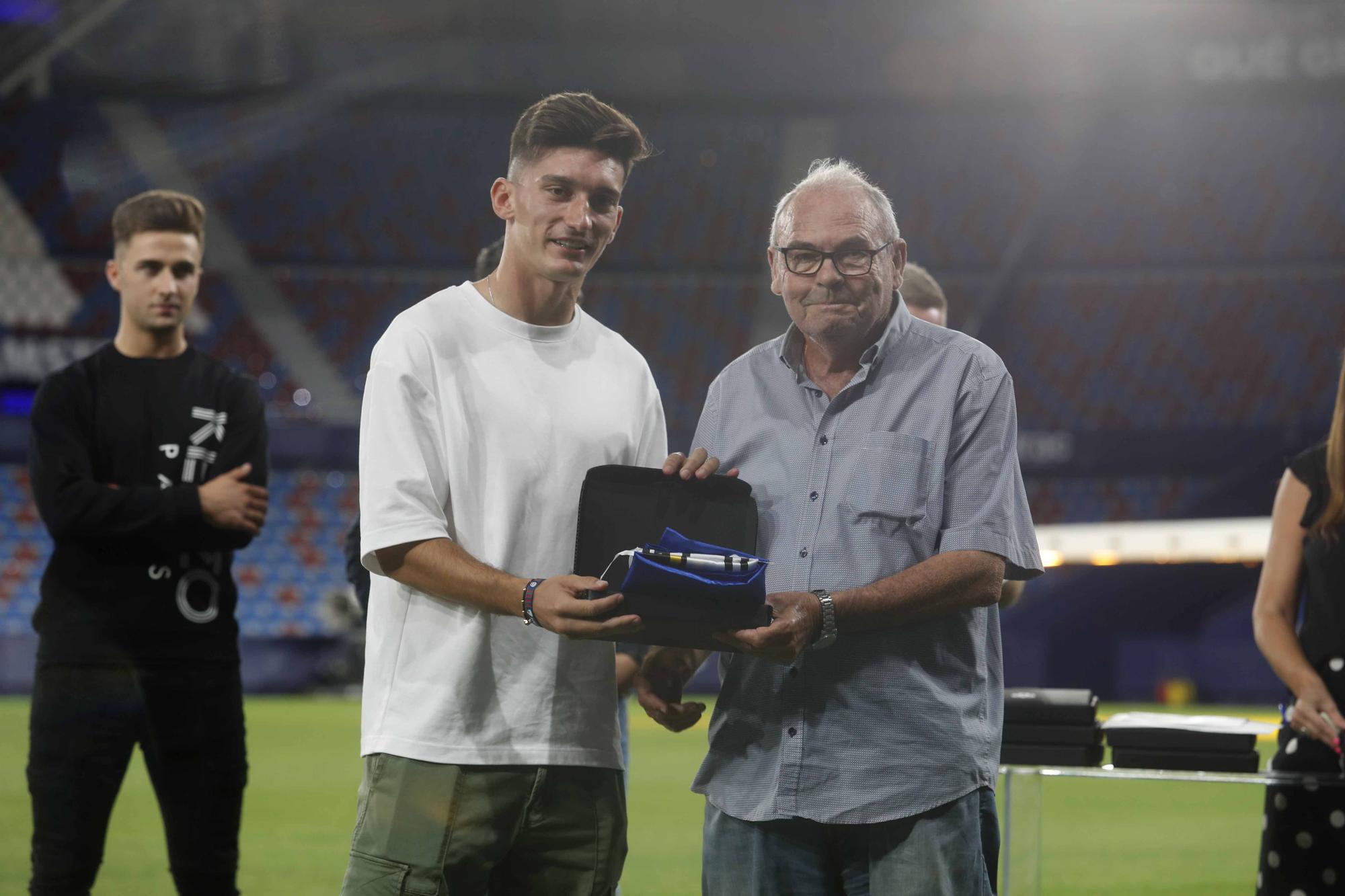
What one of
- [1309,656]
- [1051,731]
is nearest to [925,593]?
[1051,731]

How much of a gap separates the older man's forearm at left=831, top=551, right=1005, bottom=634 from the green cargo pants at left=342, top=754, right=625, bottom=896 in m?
0.53

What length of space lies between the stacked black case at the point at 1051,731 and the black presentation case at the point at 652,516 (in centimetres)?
136

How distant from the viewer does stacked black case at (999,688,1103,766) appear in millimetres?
3396

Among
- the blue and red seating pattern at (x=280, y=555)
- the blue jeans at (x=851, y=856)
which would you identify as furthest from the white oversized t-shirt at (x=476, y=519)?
the blue and red seating pattern at (x=280, y=555)

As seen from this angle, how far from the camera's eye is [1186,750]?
337 centimetres

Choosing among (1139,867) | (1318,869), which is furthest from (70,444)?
(1139,867)

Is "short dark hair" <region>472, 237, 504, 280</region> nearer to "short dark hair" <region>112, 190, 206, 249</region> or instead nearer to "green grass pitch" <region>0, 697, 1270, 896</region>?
"short dark hair" <region>112, 190, 206, 249</region>

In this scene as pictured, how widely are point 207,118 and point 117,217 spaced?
18.5m

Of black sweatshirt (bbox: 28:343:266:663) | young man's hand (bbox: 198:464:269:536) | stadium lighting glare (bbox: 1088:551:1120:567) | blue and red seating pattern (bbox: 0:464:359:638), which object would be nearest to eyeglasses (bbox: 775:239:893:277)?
young man's hand (bbox: 198:464:269:536)

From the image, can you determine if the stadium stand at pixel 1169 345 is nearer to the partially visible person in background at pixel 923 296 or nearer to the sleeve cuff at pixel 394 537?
the partially visible person in background at pixel 923 296

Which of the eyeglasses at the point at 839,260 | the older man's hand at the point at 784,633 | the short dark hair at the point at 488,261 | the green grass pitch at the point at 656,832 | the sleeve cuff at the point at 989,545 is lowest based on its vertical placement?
the green grass pitch at the point at 656,832

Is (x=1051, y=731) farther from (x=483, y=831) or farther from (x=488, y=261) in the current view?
(x=488, y=261)

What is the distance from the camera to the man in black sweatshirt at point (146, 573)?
3348mm

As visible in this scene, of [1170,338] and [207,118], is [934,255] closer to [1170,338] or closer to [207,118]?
[1170,338]
